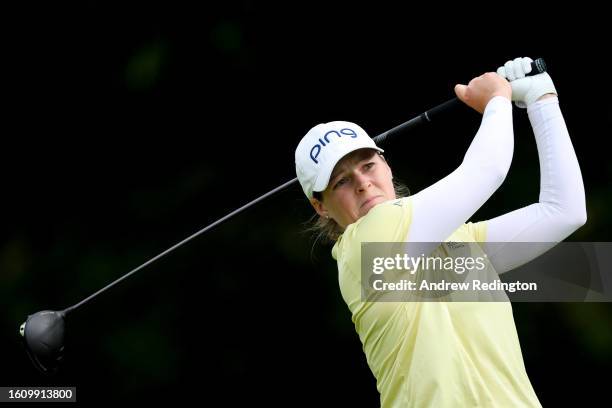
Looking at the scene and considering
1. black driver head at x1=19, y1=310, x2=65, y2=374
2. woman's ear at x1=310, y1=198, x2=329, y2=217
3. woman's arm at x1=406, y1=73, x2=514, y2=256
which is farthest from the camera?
black driver head at x1=19, y1=310, x2=65, y2=374

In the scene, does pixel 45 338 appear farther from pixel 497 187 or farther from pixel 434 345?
pixel 497 187

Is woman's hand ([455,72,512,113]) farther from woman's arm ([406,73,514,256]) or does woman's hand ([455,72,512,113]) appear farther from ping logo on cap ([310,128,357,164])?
ping logo on cap ([310,128,357,164])

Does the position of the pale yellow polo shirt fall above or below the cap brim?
below

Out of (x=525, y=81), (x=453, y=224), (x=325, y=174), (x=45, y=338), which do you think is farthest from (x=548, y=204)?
(x=45, y=338)

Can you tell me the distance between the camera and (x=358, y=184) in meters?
2.36

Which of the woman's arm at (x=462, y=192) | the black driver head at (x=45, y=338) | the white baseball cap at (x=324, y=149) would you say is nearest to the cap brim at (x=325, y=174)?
the white baseball cap at (x=324, y=149)

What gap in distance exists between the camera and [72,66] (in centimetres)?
518

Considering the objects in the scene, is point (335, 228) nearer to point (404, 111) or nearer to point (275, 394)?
point (404, 111)

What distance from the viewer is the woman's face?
236cm

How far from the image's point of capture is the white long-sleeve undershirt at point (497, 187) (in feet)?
6.81

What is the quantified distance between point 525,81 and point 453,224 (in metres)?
0.42

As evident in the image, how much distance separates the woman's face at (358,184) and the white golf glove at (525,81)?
32 cm

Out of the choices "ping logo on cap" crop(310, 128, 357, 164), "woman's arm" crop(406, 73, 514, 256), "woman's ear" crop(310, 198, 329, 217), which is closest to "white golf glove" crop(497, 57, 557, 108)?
"woman's arm" crop(406, 73, 514, 256)

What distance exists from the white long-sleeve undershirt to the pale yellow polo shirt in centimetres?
6
